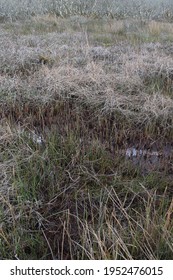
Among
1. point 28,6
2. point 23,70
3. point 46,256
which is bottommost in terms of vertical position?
point 46,256

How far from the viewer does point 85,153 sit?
3148 millimetres

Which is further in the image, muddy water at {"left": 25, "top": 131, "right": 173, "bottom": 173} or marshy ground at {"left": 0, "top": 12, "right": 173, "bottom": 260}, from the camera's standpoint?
muddy water at {"left": 25, "top": 131, "right": 173, "bottom": 173}

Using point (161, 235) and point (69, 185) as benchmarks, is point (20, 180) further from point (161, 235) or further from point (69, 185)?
point (161, 235)

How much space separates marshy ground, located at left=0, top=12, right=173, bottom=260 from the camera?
7.02 feet

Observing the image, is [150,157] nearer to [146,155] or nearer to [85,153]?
[146,155]

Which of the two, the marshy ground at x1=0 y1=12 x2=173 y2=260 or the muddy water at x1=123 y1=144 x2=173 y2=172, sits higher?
the marshy ground at x1=0 y1=12 x2=173 y2=260

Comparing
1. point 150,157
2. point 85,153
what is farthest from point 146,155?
point 85,153

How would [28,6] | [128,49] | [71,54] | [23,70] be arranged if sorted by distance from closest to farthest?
[23,70], [71,54], [128,49], [28,6]

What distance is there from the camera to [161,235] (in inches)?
78.6

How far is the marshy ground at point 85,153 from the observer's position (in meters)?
2.14

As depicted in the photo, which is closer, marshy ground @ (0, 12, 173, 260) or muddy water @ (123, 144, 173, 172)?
marshy ground @ (0, 12, 173, 260)
